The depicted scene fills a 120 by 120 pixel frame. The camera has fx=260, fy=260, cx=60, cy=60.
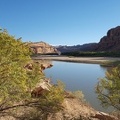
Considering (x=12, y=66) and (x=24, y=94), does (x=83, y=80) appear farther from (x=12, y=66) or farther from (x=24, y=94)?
(x=12, y=66)

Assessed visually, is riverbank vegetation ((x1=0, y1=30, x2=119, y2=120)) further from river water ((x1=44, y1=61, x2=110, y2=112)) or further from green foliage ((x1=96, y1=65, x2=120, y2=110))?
river water ((x1=44, y1=61, x2=110, y2=112))

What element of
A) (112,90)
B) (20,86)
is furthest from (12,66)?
(112,90)

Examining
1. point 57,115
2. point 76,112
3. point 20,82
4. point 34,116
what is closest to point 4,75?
point 20,82

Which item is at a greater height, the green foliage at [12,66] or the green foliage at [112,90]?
the green foliage at [12,66]

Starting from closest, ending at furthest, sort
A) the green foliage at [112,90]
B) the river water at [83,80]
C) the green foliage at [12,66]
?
1. the green foliage at [12,66]
2. the green foliage at [112,90]
3. the river water at [83,80]

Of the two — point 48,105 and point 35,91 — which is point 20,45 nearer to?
point 48,105

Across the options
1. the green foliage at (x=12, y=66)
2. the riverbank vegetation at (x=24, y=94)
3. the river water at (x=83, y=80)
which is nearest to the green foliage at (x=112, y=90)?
the riverbank vegetation at (x=24, y=94)

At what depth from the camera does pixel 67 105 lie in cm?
2544

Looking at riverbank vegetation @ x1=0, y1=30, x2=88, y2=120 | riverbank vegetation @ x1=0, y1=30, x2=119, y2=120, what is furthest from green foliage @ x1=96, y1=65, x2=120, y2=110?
riverbank vegetation @ x1=0, y1=30, x2=88, y2=120

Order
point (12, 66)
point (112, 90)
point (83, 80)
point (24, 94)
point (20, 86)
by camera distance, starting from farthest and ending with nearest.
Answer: point (83, 80) < point (112, 90) < point (24, 94) < point (20, 86) < point (12, 66)

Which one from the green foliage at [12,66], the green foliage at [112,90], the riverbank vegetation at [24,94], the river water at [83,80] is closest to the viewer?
the green foliage at [12,66]

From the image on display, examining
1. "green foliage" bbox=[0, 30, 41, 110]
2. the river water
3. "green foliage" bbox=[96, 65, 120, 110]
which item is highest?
"green foliage" bbox=[0, 30, 41, 110]

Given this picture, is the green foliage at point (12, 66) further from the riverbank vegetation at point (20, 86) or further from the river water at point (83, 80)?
the river water at point (83, 80)

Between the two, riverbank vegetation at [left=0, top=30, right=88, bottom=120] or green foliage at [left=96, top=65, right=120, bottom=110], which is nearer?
riverbank vegetation at [left=0, top=30, right=88, bottom=120]
